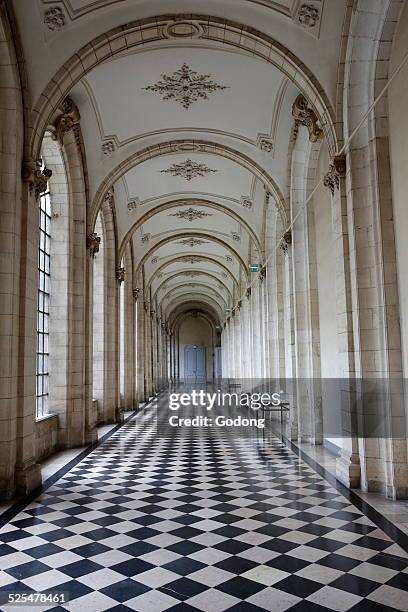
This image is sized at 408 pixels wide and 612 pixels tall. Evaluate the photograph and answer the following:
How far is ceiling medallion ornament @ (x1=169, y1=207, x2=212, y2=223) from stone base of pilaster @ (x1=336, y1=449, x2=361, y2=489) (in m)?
13.4

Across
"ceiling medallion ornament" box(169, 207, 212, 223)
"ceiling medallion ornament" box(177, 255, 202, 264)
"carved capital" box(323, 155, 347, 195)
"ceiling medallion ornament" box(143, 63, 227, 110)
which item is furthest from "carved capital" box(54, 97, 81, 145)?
"ceiling medallion ornament" box(177, 255, 202, 264)

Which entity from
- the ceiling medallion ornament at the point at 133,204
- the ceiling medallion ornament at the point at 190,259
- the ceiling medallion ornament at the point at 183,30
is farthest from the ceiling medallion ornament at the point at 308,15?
the ceiling medallion ornament at the point at 190,259

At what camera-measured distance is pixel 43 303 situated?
1096 centimetres

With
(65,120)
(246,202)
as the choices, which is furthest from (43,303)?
(246,202)

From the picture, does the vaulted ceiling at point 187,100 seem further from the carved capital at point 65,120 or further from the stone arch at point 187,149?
the carved capital at point 65,120

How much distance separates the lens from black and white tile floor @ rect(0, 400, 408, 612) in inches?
151

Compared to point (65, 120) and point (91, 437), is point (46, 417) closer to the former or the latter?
point (91, 437)

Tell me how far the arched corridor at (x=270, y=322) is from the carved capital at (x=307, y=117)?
5cm

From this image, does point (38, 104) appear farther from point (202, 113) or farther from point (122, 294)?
point (122, 294)

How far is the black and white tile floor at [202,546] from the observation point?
12.6 ft

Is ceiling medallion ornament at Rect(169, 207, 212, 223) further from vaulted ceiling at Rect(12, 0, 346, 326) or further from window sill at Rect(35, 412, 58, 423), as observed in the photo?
window sill at Rect(35, 412, 58, 423)

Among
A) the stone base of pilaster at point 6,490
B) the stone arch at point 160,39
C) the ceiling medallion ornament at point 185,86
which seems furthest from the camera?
the ceiling medallion ornament at point 185,86

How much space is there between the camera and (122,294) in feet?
65.7

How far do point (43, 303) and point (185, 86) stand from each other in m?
5.44
